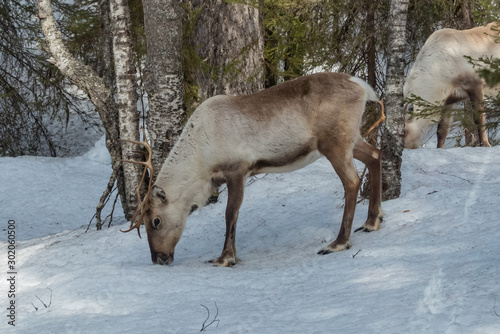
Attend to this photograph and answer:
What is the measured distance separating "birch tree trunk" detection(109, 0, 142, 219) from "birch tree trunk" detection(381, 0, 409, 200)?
301 cm

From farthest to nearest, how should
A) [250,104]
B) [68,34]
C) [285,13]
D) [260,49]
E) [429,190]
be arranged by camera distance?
[68,34]
[285,13]
[260,49]
[429,190]
[250,104]

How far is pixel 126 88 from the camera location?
705 cm

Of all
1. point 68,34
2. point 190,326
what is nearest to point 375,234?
point 190,326

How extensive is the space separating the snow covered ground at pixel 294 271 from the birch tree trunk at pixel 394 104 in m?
0.40

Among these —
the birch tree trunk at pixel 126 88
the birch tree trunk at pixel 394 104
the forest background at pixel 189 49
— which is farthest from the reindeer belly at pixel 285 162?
the birch tree trunk at pixel 126 88

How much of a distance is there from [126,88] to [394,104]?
3.21 metres

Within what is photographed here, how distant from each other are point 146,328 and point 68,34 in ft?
32.0

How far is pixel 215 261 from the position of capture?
5.35 meters

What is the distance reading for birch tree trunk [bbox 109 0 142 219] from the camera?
6957 millimetres

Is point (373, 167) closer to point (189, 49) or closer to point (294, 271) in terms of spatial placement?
point (294, 271)

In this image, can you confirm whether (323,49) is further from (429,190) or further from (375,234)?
(375,234)

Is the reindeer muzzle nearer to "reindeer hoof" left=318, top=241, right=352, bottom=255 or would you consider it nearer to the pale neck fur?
the pale neck fur

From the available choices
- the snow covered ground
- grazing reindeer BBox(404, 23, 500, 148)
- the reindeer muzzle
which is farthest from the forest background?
the reindeer muzzle

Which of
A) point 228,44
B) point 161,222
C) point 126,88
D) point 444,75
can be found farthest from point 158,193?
point 444,75
